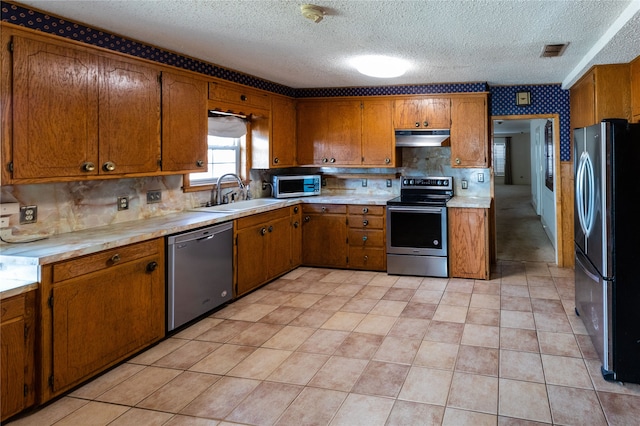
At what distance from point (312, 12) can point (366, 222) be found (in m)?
2.97

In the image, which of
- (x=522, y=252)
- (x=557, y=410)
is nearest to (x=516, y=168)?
(x=522, y=252)

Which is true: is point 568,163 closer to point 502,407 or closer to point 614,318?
point 614,318

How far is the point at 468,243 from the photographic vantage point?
4.89m

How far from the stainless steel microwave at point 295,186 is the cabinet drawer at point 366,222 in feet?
2.26

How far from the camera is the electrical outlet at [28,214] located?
277 cm

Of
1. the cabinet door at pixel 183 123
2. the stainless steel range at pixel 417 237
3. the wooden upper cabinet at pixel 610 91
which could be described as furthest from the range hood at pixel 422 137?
the cabinet door at pixel 183 123

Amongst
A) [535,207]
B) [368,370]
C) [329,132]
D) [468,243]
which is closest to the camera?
[368,370]

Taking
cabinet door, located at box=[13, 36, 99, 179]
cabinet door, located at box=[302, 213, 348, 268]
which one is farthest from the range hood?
cabinet door, located at box=[13, 36, 99, 179]

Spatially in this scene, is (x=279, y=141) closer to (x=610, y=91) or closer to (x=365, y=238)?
(x=365, y=238)

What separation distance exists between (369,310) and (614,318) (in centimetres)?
186

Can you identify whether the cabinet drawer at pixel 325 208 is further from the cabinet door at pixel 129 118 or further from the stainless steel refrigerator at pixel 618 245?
the stainless steel refrigerator at pixel 618 245

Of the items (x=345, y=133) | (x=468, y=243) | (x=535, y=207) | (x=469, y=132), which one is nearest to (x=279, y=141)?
(x=345, y=133)

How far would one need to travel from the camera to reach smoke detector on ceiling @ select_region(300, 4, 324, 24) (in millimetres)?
2579

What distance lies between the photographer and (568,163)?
518cm
